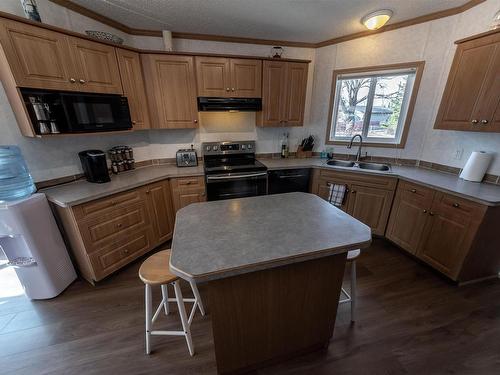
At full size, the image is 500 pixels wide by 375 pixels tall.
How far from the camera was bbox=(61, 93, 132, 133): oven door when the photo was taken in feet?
5.94

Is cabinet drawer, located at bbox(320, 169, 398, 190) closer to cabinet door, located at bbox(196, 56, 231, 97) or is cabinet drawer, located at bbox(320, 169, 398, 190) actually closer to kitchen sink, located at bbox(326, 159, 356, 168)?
kitchen sink, located at bbox(326, 159, 356, 168)

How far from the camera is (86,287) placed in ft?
6.65

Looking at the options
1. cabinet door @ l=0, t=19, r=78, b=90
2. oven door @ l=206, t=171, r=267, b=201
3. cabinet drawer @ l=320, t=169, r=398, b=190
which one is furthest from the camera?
oven door @ l=206, t=171, r=267, b=201

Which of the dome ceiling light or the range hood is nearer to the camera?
the dome ceiling light

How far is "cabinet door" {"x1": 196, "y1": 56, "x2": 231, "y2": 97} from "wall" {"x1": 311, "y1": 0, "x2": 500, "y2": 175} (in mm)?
1575

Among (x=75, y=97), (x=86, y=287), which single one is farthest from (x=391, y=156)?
(x=86, y=287)

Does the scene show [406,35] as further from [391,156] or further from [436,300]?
[436,300]

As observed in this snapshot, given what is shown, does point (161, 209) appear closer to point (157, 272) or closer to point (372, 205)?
point (157, 272)

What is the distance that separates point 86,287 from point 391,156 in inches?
157

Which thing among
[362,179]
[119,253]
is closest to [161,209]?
[119,253]

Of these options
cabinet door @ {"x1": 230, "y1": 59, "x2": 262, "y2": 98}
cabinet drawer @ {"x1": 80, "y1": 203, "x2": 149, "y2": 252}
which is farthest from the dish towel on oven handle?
cabinet drawer @ {"x1": 80, "y1": 203, "x2": 149, "y2": 252}

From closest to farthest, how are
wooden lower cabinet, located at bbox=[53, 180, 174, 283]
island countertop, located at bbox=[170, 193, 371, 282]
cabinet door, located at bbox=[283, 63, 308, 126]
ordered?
island countertop, located at bbox=[170, 193, 371, 282], wooden lower cabinet, located at bbox=[53, 180, 174, 283], cabinet door, located at bbox=[283, 63, 308, 126]

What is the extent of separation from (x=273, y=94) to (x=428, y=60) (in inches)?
73.2

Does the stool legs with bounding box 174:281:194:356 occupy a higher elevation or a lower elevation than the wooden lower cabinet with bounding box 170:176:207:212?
lower
